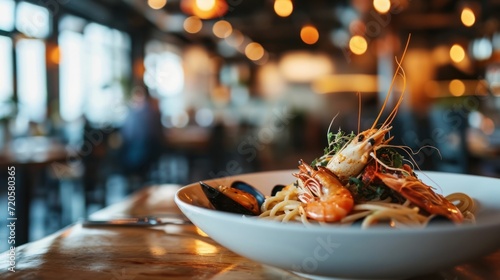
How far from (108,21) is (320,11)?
4545 mm

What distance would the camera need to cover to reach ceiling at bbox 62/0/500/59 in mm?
7554

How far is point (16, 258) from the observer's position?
799mm

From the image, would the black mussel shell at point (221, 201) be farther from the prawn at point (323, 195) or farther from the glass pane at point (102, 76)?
the glass pane at point (102, 76)

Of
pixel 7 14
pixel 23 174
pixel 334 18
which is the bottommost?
pixel 23 174

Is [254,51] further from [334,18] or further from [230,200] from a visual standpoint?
[230,200]

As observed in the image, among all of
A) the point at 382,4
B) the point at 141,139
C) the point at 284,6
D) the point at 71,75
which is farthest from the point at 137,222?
the point at 71,75

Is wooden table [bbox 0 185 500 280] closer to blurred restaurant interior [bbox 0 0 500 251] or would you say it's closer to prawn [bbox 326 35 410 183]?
prawn [bbox 326 35 410 183]

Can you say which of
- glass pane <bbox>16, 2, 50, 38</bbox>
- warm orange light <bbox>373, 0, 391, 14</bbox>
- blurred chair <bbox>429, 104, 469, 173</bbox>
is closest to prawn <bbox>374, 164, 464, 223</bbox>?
blurred chair <bbox>429, 104, 469, 173</bbox>

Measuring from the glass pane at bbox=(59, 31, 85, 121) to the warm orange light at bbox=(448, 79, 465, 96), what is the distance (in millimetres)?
8288

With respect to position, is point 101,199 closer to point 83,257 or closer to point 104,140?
point 104,140

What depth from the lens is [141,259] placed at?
789mm

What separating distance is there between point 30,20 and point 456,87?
906cm

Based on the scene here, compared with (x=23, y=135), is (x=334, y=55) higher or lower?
higher

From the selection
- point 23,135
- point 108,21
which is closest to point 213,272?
point 23,135
